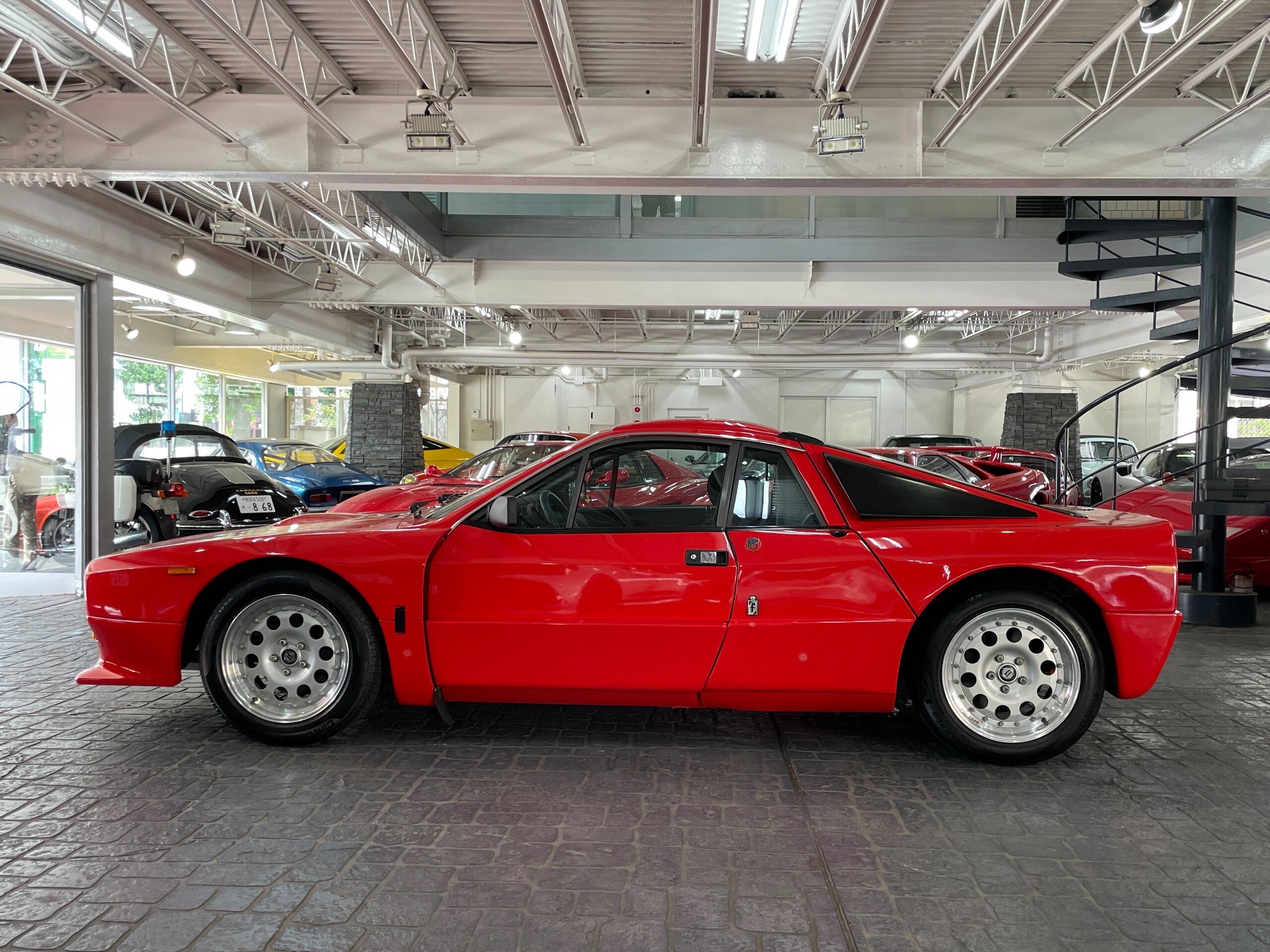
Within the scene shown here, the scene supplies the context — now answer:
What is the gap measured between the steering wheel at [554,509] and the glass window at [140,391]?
18.1 m

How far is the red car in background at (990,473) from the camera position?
932cm

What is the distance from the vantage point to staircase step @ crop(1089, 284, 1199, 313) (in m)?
7.43

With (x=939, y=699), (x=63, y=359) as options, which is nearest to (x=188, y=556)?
(x=939, y=699)

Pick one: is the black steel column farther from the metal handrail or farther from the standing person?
the standing person

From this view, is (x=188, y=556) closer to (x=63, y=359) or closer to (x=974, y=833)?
(x=974, y=833)

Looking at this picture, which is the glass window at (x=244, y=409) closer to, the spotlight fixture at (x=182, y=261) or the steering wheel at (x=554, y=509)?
the spotlight fixture at (x=182, y=261)

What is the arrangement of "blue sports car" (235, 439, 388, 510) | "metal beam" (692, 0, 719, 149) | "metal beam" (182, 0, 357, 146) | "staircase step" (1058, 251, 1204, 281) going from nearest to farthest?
"metal beam" (692, 0, 719, 149) → "metal beam" (182, 0, 357, 146) → "staircase step" (1058, 251, 1204, 281) → "blue sports car" (235, 439, 388, 510)

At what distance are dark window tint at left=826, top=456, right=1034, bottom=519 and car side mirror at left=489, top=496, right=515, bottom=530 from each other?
4.61ft

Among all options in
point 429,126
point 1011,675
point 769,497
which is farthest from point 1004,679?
point 429,126

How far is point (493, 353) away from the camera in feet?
62.5

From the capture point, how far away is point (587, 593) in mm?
3244

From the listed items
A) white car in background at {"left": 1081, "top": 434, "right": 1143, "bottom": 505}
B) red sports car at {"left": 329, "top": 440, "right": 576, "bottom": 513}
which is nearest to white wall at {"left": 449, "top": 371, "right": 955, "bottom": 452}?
white car in background at {"left": 1081, "top": 434, "right": 1143, "bottom": 505}

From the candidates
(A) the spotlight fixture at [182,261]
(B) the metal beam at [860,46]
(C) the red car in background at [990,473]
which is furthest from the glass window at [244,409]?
(B) the metal beam at [860,46]

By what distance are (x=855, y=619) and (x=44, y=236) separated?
7.93 m
